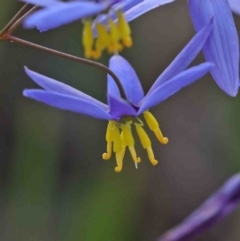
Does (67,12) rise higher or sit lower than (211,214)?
higher

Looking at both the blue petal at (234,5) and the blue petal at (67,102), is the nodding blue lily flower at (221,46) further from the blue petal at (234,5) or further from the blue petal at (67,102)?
the blue petal at (67,102)

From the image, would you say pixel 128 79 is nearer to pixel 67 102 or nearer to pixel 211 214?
pixel 67 102

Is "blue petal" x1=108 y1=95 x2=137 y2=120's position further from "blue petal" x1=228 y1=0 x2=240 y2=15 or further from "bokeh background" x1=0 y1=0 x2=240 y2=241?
"bokeh background" x1=0 y1=0 x2=240 y2=241

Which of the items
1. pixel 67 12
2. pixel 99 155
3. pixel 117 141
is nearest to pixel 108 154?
pixel 117 141

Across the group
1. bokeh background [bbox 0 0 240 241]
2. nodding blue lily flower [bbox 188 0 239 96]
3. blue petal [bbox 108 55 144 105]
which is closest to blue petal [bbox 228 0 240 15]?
nodding blue lily flower [bbox 188 0 239 96]

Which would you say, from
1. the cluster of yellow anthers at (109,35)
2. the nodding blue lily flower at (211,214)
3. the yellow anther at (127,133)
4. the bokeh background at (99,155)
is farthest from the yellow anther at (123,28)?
the bokeh background at (99,155)

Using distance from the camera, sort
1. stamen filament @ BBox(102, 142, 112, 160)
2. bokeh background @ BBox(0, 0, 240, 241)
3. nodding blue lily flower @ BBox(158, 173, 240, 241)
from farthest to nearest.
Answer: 1. bokeh background @ BBox(0, 0, 240, 241)
2. stamen filament @ BBox(102, 142, 112, 160)
3. nodding blue lily flower @ BBox(158, 173, 240, 241)

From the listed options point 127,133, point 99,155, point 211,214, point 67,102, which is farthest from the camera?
point 99,155
